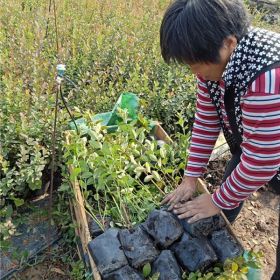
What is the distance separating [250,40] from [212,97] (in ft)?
1.18

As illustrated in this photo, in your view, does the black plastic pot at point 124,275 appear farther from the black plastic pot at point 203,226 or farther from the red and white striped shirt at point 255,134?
the red and white striped shirt at point 255,134

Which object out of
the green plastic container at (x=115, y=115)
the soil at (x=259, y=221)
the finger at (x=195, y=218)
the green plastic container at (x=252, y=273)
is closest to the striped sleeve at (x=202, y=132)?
the finger at (x=195, y=218)

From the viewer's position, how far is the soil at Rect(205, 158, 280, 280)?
2486 millimetres

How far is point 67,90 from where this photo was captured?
3.07 meters

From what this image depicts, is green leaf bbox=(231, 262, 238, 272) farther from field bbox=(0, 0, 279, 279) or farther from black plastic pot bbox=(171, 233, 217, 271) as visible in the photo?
field bbox=(0, 0, 279, 279)

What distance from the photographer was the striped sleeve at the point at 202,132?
5.75ft

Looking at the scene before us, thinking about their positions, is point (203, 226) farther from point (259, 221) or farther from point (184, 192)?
point (259, 221)

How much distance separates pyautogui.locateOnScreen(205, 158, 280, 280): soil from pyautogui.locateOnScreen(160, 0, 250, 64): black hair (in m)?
1.62

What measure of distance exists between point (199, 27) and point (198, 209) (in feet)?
2.98

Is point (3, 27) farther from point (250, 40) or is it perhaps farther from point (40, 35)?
point (250, 40)

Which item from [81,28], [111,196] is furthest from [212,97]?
[81,28]

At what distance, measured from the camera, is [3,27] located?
11.5ft

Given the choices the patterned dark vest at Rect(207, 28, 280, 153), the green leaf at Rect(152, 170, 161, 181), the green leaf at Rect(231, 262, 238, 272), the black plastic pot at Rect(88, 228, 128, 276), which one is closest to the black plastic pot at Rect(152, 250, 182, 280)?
the black plastic pot at Rect(88, 228, 128, 276)

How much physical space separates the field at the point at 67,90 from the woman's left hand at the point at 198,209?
277 mm
